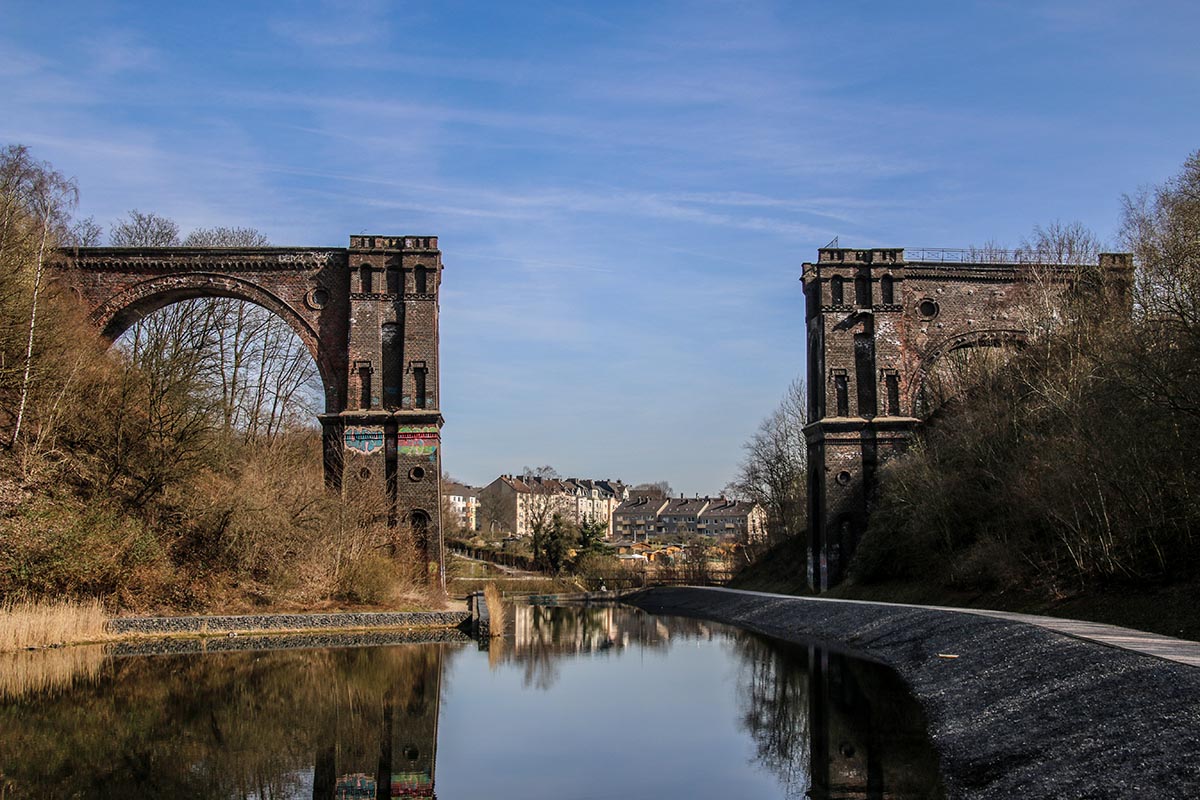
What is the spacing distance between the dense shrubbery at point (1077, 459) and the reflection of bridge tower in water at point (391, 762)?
12.3m

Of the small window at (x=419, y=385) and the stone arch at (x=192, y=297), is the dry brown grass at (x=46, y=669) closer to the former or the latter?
the small window at (x=419, y=385)

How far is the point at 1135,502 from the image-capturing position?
2041cm

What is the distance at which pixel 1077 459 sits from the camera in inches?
861

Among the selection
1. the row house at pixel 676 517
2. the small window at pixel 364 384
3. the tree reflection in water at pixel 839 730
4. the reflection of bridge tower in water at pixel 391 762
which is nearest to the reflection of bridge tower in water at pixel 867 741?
the tree reflection in water at pixel 839 730

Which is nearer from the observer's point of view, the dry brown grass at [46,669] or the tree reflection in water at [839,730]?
the tree reflection in water at [839,730]

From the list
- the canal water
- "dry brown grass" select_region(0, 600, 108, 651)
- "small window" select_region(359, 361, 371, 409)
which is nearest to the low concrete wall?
"dry brown grass" select_region(0, 600, 108, 651)

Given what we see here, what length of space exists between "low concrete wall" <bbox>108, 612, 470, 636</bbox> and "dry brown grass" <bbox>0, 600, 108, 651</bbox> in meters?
0.85

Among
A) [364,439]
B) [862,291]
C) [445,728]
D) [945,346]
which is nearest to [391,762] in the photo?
[445,728]

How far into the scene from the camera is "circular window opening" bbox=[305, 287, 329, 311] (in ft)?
112

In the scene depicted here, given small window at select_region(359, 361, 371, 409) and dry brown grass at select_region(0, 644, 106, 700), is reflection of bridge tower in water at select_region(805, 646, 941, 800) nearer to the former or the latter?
dry brown grass at select_region(0, 644, 106, 700)

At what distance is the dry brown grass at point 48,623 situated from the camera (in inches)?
840

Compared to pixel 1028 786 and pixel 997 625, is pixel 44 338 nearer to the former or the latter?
pixel 997 625

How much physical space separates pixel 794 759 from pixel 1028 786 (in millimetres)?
3746

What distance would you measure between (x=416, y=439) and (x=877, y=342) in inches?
581
